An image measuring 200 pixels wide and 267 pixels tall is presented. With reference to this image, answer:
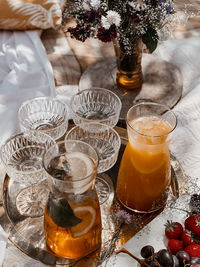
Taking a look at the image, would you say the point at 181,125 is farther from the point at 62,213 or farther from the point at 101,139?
the point at 62,213

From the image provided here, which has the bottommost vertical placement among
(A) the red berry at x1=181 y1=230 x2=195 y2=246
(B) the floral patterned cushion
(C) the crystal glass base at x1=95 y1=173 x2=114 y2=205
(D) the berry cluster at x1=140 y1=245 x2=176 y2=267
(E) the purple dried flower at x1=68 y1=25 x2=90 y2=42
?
(C) the crystal glass base at x1=95 y1=173 x2=114 y2=205

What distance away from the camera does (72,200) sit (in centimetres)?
75

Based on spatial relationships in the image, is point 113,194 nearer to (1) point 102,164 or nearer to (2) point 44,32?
(1) point 102,164

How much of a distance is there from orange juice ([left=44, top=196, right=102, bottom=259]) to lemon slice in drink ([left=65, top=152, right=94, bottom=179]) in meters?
0.05

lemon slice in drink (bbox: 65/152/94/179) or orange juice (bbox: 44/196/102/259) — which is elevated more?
lemon slice in drink (bbox: 65/152/94/179)

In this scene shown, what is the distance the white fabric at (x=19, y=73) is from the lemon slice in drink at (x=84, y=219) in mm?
523

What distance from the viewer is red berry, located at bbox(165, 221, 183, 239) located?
2.87 feet

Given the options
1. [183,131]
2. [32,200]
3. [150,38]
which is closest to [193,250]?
[32,200]

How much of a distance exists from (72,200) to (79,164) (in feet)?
0.24

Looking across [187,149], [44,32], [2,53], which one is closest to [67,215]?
[187,149]

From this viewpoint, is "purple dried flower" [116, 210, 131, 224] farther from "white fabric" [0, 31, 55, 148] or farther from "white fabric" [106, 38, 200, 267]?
"white fabric" [0, 31, 55, 148]

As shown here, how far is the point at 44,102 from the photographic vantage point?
46.8 inches

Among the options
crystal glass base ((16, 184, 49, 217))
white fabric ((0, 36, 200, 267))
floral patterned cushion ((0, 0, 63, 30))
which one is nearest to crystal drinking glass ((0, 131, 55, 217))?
crystal glass base ((16, 184, 49, 217))

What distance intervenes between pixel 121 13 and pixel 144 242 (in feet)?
2.09
